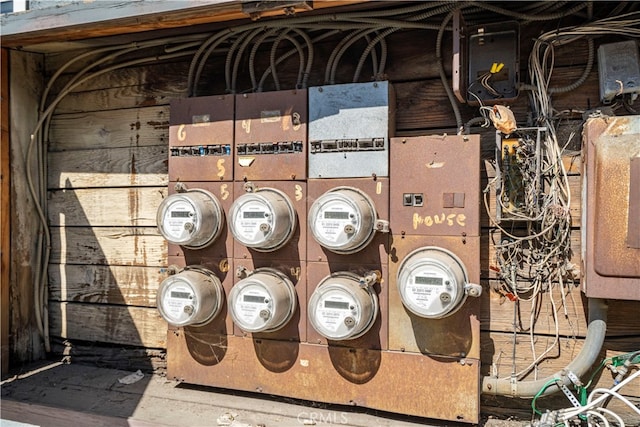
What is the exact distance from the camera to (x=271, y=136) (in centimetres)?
167

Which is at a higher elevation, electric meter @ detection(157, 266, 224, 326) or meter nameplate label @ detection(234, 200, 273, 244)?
meter nameplate label @ detection(234, 200, 273, 244)

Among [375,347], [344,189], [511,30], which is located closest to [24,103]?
[344,189]

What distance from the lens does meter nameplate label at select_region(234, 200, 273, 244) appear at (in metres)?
1.57

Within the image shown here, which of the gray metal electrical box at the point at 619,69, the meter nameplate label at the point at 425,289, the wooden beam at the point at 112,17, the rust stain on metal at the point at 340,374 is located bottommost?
the rust stain on metal at the point at 340,374

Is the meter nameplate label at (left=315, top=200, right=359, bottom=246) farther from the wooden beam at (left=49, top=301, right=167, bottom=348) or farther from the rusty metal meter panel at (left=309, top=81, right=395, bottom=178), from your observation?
the wooden beam at (left=49, top=301, right=167, bottom=348)

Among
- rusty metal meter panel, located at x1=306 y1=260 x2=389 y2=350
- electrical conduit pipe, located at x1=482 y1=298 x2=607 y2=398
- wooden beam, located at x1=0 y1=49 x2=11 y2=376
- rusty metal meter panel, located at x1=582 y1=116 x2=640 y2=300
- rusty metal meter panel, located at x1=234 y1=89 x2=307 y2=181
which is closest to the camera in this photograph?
rusty metal meter panel, located at x1=582 y1=116 x2=640 y2=300

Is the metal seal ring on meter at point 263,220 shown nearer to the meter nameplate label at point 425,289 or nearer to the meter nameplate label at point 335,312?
the meter nameplate label at point 335,312

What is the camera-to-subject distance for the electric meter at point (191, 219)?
1650 mm

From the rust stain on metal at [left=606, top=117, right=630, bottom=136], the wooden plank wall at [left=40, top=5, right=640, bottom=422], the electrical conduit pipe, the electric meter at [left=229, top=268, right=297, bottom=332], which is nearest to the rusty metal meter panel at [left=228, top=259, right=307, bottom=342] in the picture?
the electric meter at [left=229, top=268, right=297, bottom=332]

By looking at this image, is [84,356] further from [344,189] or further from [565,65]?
[565,65]

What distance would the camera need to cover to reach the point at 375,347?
1.56 meters

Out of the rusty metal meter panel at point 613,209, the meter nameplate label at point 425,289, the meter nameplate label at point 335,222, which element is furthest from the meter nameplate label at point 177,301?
the rusty metal meter panel at point 613,209

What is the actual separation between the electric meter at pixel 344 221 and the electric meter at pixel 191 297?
443 mm

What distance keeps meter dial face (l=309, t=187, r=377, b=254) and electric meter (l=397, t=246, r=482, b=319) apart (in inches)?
6.9
